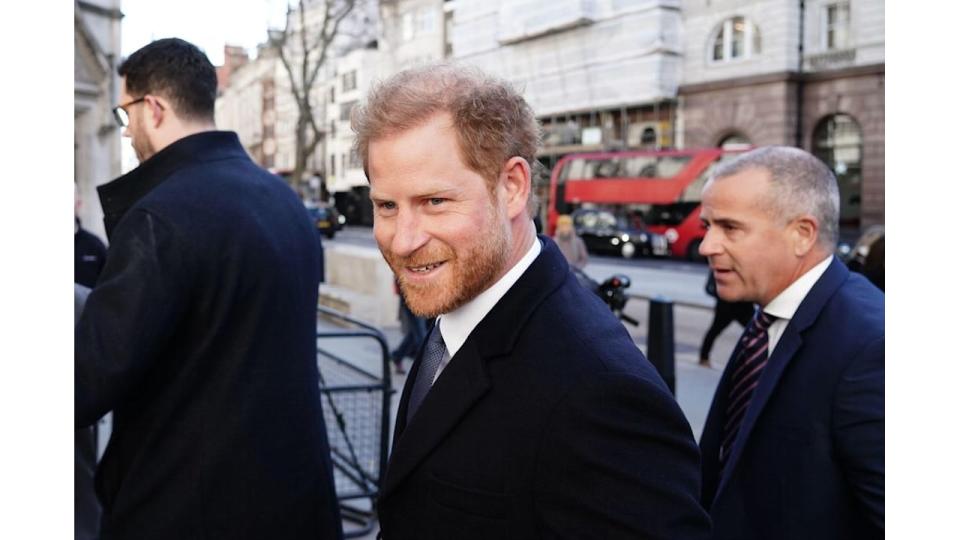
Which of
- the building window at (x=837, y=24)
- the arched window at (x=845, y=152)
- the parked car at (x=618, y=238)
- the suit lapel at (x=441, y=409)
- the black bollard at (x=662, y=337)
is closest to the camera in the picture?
the suit lapel at (x=441, y=409)

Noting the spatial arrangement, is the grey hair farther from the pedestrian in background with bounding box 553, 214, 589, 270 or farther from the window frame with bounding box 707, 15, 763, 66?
the window frame with bounding box 707, 15, 763, 66

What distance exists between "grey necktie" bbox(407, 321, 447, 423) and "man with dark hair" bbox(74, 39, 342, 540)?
70cm

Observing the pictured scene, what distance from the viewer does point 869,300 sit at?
2.11 m

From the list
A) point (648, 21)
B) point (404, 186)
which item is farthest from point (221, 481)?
point (648, 21)

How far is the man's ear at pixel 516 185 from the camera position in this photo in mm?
1412

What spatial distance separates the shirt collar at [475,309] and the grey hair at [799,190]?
40.2 inches

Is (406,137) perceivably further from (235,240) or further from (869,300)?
(869,300)

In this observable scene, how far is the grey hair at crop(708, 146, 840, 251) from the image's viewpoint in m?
2.28

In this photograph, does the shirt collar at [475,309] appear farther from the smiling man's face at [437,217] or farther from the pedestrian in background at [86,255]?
the pedestrian in background at [86,255]

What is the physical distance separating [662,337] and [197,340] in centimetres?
493

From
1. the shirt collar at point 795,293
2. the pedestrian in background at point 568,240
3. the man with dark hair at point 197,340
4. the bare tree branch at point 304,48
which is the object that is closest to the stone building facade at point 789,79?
the bare tree branch at point 304,48

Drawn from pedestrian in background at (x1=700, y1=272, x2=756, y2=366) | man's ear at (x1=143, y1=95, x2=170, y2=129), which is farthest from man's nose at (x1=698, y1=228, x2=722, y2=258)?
pedestrian in background at (x1=700, y1=272, x2=756, y2=366)

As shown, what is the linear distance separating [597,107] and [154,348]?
3196 centimetres
